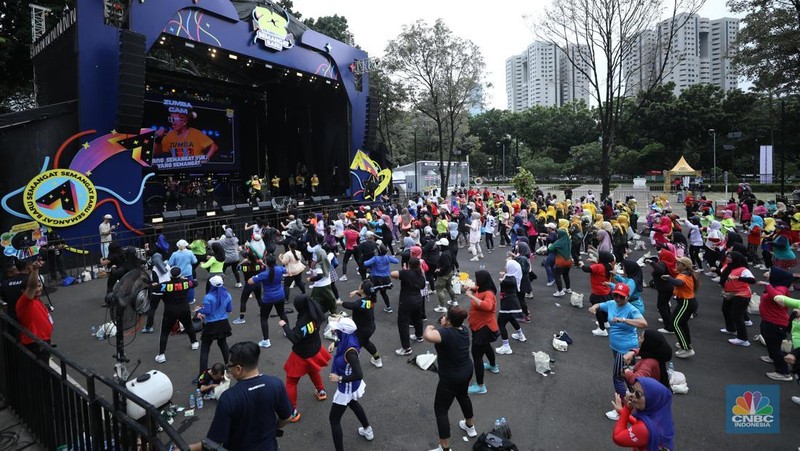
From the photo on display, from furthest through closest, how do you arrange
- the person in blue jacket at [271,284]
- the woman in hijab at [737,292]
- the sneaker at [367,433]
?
the person in blue jacket at [271,284], the woman in hijab at [737,292], the sneaker at [367,433]

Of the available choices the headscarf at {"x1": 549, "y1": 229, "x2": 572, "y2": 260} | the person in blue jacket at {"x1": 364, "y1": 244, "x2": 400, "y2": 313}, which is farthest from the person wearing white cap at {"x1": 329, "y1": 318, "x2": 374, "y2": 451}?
the headscarf at {"x1": 549, "y1": 229, "x2": 572, "y2": 260}

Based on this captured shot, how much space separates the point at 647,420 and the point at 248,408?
293 centimetres

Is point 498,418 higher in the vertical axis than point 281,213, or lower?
lower

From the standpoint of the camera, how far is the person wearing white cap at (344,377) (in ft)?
14.3

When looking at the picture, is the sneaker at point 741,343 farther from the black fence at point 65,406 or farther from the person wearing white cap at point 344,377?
the black fence at point 65,406

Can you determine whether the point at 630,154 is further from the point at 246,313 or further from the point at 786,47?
the point at 246,313

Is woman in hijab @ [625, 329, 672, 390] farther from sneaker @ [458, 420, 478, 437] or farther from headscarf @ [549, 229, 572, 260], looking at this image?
headscarf @ [549, 229, 572, 260]

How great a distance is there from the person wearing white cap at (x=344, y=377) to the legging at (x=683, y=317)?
16.3 ft

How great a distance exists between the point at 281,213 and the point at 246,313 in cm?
1122

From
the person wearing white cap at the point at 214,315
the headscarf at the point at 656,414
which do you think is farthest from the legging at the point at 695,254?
the person wearing white cap at the point at 214,315

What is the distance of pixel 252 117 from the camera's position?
27250mm

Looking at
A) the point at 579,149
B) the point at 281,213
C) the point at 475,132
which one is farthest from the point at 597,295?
the point at 475,132

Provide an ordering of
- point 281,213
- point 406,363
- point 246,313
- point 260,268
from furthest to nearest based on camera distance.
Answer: point 281,213
point 246,313
point 260,268
point 406,363

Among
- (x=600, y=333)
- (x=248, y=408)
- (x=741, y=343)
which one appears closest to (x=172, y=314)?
(x=248, y=408)
